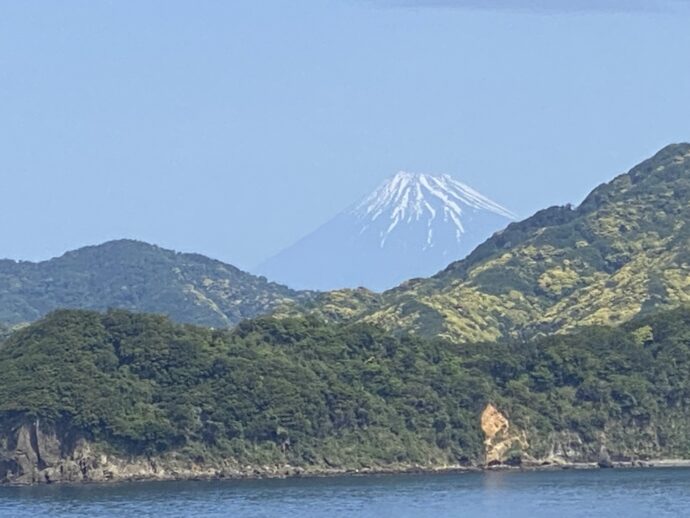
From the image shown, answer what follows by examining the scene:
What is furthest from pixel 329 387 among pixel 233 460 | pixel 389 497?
pixel 389 497

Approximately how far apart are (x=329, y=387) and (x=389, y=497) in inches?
1050

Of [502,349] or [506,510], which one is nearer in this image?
[506,510]

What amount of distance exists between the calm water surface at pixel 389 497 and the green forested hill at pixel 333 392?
15.3ft

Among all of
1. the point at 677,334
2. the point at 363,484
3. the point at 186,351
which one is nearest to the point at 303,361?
the point at 186,351

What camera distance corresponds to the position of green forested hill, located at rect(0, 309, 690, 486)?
14125 centimetres

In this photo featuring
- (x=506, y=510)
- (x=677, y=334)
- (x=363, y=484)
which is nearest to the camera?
(x=506, y=510)

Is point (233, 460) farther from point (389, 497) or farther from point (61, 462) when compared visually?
point (389, 497)

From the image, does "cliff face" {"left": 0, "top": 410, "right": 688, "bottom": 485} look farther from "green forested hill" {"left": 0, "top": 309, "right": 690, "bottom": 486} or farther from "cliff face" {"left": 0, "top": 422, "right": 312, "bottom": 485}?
"green forested hill" {"left": 0, "top": 309, "right": 690, "bottom": 486}

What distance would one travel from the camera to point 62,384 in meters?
141

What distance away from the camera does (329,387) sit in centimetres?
14975

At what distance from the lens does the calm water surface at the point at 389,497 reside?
369 ft

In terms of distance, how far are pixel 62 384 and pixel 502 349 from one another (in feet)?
137

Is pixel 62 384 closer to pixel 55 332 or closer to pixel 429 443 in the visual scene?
pixel 55 332

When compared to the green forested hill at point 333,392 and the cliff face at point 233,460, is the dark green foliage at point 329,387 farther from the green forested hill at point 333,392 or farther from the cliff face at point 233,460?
the cliff face at point 233,460
